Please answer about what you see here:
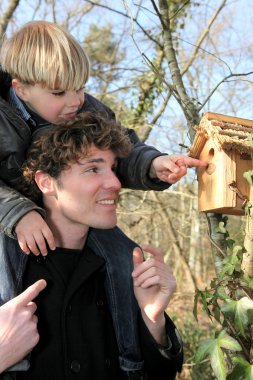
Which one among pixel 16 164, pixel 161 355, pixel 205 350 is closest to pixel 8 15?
pixel 16 164

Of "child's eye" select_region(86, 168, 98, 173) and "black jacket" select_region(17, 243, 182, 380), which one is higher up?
"child's eye" select_region(86, 168, 98, 173)

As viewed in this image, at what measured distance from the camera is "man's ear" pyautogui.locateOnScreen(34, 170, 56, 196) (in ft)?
7.03

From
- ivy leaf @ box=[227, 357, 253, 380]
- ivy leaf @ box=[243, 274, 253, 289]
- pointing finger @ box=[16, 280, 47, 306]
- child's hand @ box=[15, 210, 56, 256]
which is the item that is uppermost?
child's hand @ box=[15, 210, 56, 256]

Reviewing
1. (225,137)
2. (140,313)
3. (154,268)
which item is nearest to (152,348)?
(140,313)

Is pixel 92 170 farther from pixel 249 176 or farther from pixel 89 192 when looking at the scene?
pixel 249 176

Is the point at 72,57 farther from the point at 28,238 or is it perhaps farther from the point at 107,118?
the point at 28,238

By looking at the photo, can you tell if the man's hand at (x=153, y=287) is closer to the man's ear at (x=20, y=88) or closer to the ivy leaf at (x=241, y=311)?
the ivy leaf at (x=241, y=311)

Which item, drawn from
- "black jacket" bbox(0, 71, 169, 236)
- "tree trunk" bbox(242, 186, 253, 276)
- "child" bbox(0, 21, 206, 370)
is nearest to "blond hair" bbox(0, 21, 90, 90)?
"child" bbox(0, 21, 206, 370)

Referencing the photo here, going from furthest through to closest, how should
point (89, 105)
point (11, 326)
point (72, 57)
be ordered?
point (89, 105), point (72, 57), point (11, 326)

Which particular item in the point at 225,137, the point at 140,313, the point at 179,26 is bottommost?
the point at 140,313

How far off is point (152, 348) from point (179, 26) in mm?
3976

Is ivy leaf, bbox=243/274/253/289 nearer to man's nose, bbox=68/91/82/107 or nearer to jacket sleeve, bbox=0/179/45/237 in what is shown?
jacket sleeve, bbox=0/179/45/237

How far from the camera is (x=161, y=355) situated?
6.75ft

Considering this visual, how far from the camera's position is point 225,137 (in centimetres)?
181
